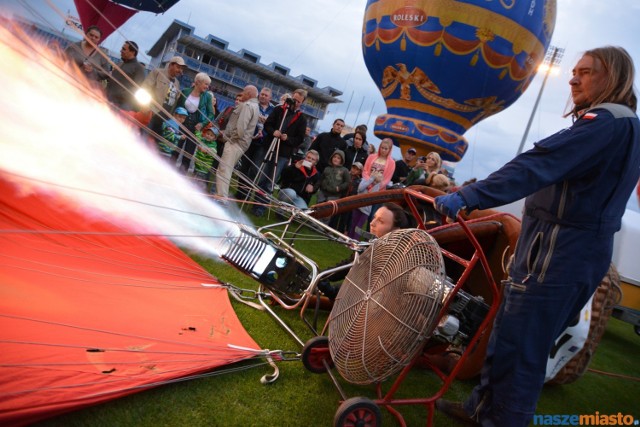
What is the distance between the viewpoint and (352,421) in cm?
243

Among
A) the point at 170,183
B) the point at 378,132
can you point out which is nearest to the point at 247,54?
the point at 378,132

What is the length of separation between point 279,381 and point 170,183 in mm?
2376

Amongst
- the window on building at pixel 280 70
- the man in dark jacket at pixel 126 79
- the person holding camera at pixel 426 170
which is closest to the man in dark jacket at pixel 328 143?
the person holding camera at pixel 426 170

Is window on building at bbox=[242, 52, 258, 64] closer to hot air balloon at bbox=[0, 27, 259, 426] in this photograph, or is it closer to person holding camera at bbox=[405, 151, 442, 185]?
person holding camera at bbox=[405, 151, 442, 185]

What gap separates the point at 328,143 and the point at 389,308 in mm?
7357

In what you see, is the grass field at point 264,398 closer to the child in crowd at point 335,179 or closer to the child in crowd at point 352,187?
the child in crowd at point 335,179

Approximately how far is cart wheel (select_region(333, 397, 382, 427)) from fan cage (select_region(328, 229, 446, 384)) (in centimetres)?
11

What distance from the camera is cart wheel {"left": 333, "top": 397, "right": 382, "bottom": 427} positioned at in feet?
7.76

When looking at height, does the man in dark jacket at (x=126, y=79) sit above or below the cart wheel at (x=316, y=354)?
above

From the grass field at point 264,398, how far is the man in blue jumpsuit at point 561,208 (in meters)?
0.91

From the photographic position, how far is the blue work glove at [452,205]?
6.85 feet

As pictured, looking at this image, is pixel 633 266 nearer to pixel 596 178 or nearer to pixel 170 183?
pixel 596 178

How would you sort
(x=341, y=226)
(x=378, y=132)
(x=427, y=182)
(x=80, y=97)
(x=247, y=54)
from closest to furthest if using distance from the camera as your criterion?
(x=80, y=97), (x=427, y=182), (x=341, y=226), (x=378, y=132), (x=247, y=54)

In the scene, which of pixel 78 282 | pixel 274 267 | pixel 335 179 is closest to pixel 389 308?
pixel 274 267
